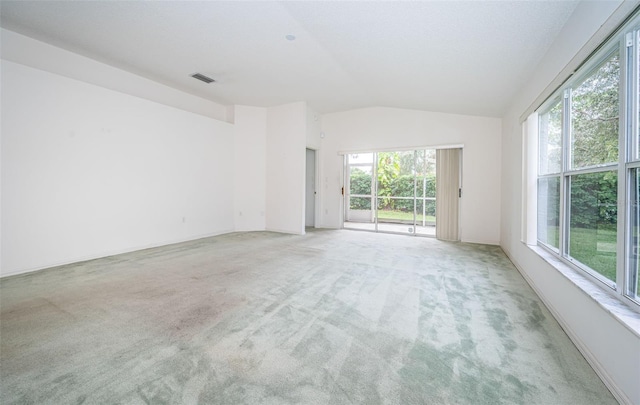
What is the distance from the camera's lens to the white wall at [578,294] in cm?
141

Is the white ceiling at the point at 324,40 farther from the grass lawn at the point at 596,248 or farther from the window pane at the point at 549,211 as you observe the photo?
the grass lawn at the point at 596,248

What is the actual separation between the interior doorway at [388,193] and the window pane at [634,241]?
513cm

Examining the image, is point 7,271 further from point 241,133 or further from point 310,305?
point 241,133

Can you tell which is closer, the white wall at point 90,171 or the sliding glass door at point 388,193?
the white wall at point 90,171

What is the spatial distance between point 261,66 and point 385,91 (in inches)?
96.6

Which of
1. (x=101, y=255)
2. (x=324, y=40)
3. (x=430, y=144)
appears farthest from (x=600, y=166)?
(x=101, y=255)

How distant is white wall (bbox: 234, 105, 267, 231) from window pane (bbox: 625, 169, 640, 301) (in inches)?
253

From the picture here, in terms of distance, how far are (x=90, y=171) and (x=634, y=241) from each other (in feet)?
20.2

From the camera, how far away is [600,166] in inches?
76.9

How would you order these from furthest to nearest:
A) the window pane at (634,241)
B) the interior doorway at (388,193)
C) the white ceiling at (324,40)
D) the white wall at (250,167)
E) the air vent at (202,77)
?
the interior doorway at (388,193) < the white wall at (250,167) < the air vent at (202,77) < the white ceiling at (324,40) < the window pane at (634,241)

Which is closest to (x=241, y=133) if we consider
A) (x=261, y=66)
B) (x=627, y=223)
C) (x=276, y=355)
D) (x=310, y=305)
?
(x=261, y=66)

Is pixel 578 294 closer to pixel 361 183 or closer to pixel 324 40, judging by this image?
pixel 324 40

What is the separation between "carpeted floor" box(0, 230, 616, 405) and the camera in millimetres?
1481

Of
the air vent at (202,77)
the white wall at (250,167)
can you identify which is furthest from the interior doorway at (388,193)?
the air vent at (202,77)
